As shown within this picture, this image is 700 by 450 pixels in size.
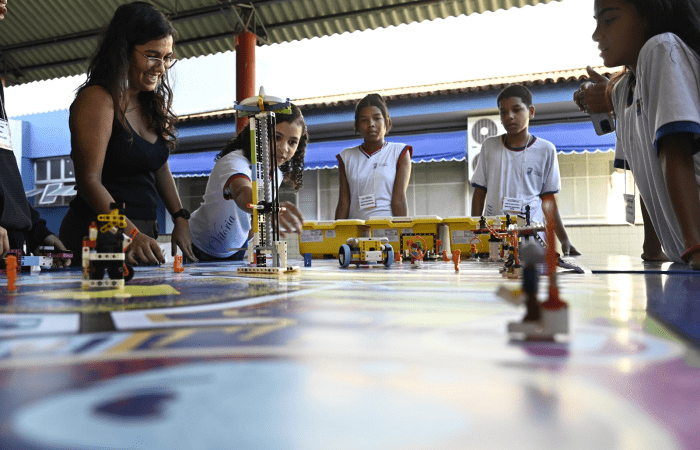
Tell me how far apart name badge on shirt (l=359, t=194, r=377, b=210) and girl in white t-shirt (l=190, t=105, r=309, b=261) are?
0.39 meters

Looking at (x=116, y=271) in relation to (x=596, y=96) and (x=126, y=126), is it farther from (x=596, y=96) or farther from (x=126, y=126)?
(x=596, y=96)

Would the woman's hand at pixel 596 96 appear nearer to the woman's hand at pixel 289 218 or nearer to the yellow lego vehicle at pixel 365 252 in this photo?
the yellow lego vehicle at pixel 365 252

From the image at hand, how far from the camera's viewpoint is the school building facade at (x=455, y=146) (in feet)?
16.6

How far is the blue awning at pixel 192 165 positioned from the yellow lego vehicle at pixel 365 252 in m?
4.80

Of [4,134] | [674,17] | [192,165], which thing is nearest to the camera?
[674,17]

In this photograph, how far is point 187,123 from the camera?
6207 millimetres

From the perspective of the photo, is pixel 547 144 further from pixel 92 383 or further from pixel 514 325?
pixel 92 383

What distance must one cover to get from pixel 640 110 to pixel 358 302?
1132 millimetres

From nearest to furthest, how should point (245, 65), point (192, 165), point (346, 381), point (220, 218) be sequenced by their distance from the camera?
point (346, 381) < point (220, 218) < point (245, 65) < point (192, 165)

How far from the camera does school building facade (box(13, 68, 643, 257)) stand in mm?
5051

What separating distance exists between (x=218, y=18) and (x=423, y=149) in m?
2.56

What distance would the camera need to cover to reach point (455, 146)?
5309 millimetres

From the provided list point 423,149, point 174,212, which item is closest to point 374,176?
point 174,212

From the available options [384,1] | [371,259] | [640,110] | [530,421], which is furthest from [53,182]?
[530,421]
